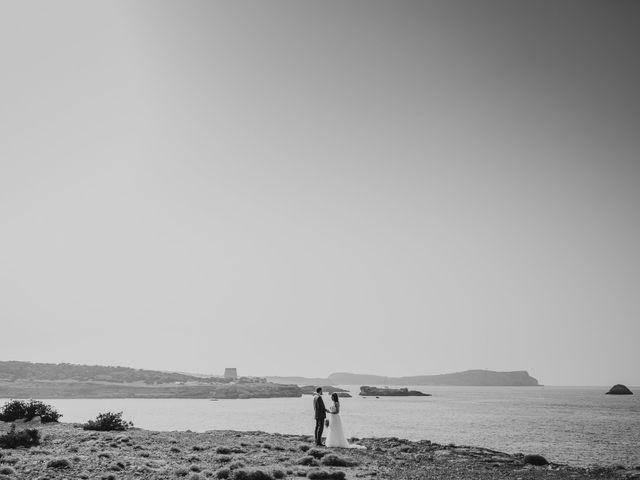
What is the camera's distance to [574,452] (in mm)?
35000

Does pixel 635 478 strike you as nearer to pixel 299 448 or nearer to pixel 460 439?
pixel 299 448

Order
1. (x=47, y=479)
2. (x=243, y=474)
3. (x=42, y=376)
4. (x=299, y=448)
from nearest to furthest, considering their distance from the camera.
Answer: (x=47, y=479)
(x=243, y=474)
(x=299, y=448)
(x=42, y=376)

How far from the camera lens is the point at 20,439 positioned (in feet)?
74.5

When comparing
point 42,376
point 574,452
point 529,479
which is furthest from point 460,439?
point 42,376

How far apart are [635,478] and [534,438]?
26.5m

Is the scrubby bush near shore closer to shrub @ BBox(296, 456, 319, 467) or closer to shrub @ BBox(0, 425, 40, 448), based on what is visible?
shrub @ BBox(0, 425, 40, 448)

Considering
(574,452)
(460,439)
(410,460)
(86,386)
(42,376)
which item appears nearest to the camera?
(410,460)

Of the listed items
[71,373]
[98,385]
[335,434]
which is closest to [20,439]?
[335,434]

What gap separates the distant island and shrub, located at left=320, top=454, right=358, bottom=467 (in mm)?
129165

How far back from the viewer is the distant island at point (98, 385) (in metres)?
133

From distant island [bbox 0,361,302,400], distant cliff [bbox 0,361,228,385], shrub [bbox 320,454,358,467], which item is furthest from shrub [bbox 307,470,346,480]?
distant cliff [bbox 0,361,228,385]

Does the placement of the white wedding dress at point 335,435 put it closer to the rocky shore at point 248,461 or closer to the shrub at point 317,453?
the rocky shore at point 248,461

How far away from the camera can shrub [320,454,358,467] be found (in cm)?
2112

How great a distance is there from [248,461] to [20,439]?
37.5 feet
